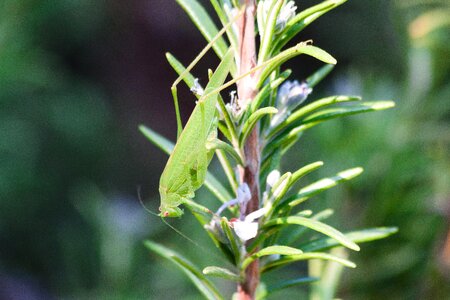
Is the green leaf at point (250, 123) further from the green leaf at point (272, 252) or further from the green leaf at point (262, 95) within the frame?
the green leaf at point (272, 252)

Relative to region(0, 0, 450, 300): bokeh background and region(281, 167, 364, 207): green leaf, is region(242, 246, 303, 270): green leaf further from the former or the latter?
region(0, 0, 450, 300): bokeh background

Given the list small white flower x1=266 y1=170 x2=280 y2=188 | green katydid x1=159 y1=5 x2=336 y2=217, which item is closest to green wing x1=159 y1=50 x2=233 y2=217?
green katydid x1=159 y1=5 x2=336 y2=217

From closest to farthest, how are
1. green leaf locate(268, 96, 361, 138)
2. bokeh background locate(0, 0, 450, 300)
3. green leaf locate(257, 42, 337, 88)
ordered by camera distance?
green leaf locate(257, 42, 337, 88), green leaf locate(268, 96, 361, 138), bokeh background locate(0, 0, 450, 300)

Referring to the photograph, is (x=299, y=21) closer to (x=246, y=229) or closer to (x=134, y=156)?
(x=246, y=229)

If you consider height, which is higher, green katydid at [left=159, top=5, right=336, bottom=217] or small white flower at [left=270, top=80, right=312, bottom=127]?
small white flower at [left=270, top=80, right=312, bottom=127]

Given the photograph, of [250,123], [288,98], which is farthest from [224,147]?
[288,98]

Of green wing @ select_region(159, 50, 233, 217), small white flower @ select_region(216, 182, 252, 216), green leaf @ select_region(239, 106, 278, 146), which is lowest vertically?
small white flower @ select_region(216, 182, 252, 216)

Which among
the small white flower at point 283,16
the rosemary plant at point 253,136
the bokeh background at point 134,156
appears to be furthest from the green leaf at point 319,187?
the bokeh background at point 134,156

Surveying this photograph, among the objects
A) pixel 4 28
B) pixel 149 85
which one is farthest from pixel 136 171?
pixel 4 28
